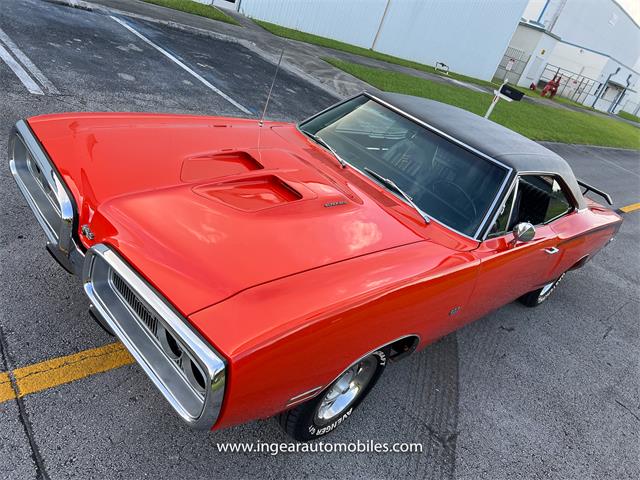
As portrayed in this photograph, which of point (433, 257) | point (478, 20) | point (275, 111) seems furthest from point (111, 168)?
point (478, 20)

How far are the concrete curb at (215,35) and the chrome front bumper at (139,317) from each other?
8119 mm

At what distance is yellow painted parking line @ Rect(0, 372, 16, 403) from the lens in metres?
2.19

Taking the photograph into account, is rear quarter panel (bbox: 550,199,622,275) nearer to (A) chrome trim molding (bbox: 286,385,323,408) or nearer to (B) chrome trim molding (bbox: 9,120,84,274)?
(A) chrome trim molding (bbox: 286,385,323,408)

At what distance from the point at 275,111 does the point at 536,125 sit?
11.4 m

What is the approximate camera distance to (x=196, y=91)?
7074 mm

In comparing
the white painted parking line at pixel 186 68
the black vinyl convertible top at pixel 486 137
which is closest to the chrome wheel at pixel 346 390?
the black vinyl convertible top at pixel 486 137

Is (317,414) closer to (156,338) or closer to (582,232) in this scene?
(156,338)

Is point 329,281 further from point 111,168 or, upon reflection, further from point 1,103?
point 1,103

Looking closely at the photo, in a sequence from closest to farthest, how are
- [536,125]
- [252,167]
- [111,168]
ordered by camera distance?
1. [111,168]
2. [252,167]
3. [536,125]

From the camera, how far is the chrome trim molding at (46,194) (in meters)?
2.24

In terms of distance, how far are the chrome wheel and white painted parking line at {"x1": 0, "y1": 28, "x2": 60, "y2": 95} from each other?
190 inches

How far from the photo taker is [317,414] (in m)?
2.38

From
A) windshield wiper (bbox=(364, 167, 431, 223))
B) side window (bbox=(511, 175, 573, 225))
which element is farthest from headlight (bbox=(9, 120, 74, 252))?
side window (bbox=(511, 175, 573, 225))

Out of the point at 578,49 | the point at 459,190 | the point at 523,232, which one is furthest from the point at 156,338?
the point at 578,49
